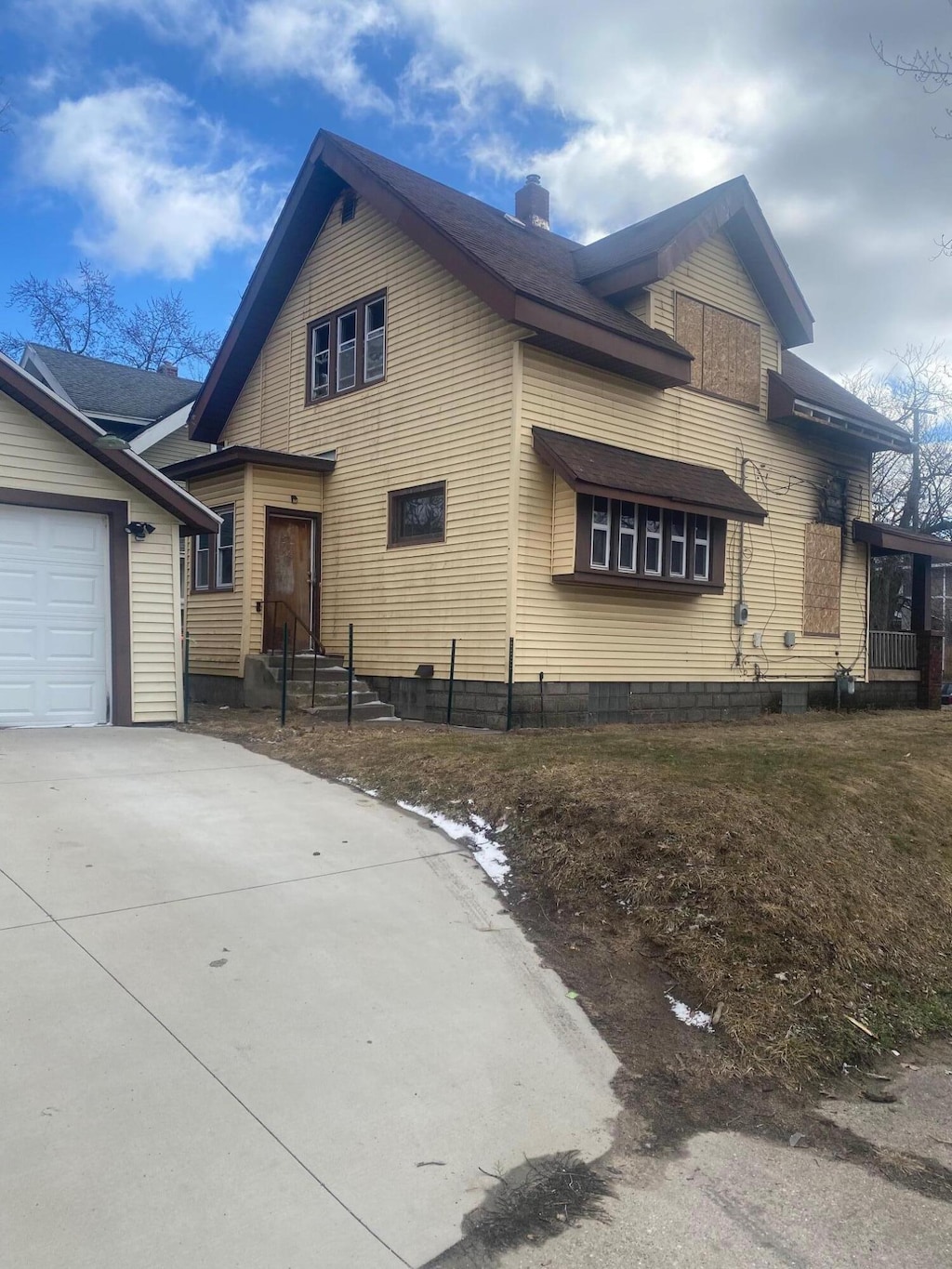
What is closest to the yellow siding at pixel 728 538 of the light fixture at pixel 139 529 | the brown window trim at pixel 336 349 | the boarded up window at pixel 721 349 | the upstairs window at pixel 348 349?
the boarded up window at pixel 721 349

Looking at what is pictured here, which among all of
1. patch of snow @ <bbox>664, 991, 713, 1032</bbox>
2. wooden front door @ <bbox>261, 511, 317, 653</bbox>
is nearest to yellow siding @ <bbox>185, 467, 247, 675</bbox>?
wooden front door @ <bbox>261, 511, 317, 653</bbox>

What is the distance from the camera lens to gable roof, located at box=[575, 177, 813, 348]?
1268 centimetres

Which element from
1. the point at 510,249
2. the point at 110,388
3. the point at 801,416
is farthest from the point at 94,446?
the point at 110,388

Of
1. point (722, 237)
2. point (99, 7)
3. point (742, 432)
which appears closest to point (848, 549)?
point (742, 432)

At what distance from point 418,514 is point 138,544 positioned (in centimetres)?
382

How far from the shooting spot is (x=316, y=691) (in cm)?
1248

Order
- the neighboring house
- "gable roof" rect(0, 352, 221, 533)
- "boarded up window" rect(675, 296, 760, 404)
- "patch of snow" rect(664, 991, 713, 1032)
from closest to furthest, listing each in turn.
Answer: "patch of snow" rect(664, 991, 713, 1032) → "gable roof" rect(0, 352, 221, 533) → "boarded up window" rect(675, 296, 760, 404) → the neighboring house

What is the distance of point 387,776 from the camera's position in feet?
25.9

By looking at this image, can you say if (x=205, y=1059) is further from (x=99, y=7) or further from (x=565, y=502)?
(x=99, y=7)

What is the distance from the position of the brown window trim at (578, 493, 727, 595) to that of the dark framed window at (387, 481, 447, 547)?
6.19 ft

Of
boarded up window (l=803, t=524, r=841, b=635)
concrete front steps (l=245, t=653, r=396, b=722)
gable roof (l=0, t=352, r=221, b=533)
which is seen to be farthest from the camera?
boarded up window (l=803, t=524, r=841, b=635)

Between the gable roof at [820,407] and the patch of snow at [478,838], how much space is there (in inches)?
407

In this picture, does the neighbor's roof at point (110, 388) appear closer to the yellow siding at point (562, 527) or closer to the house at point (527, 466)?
the house at point (527, 466)

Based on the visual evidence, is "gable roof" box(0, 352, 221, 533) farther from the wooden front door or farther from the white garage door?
the wooden front door
